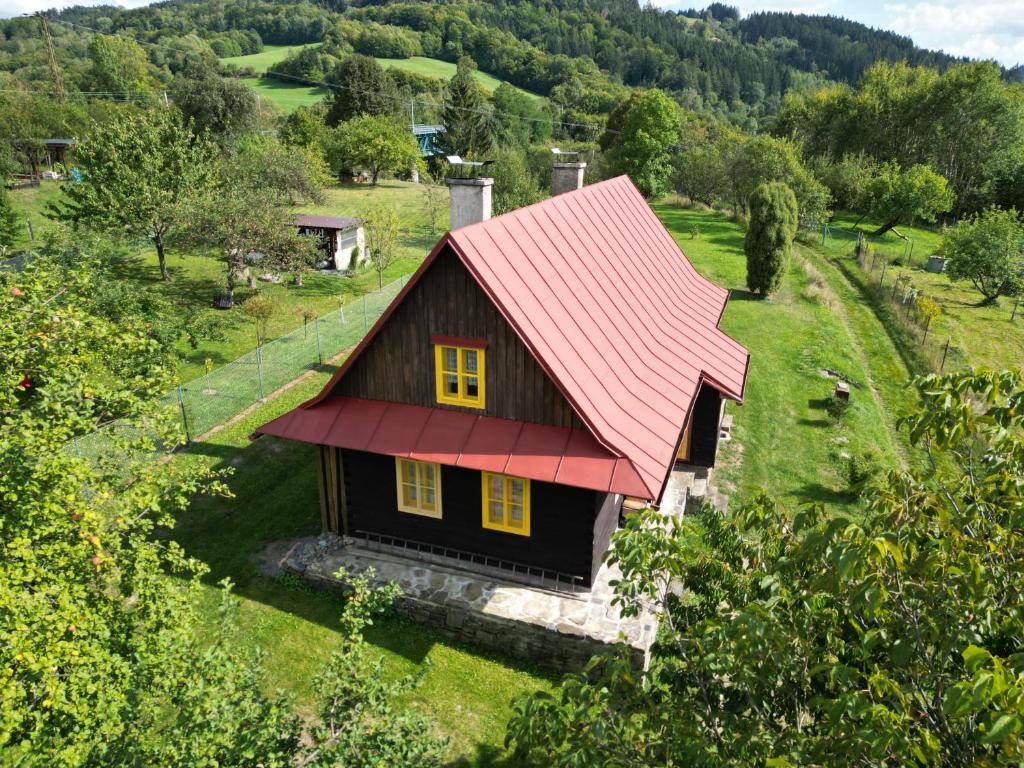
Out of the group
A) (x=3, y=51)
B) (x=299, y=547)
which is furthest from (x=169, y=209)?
(x=3, y=51)

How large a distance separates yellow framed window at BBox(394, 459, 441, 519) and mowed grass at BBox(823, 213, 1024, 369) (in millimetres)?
18515

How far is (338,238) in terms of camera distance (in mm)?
40000

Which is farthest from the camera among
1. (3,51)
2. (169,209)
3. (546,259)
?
(3,51)

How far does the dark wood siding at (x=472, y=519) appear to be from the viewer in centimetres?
1373

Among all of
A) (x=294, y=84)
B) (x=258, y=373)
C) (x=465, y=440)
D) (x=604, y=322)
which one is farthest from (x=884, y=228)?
(x=294, y=84)

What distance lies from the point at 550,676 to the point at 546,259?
28.7 ft

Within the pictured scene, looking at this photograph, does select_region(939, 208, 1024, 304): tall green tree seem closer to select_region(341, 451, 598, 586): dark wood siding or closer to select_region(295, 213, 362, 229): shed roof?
select_region(341, 451, 598, 586): dark wood siding

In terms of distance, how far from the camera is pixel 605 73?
166 meters

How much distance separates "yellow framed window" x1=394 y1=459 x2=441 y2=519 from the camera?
14.7 m

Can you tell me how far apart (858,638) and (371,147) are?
63.3m

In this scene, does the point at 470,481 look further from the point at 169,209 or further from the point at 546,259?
the point at 169,209

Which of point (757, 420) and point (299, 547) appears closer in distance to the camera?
point (299, 547)

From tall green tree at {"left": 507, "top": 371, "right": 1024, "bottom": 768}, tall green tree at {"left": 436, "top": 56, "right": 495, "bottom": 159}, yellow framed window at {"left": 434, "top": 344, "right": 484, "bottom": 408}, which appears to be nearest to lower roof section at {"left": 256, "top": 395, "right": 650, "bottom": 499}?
yellow framed window at {"left": 434, "top": 344, "right": 484, "bottom": 408}

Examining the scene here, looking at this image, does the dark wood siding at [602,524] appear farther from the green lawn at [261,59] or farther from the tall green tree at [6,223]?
the green lawn at [261,59]
